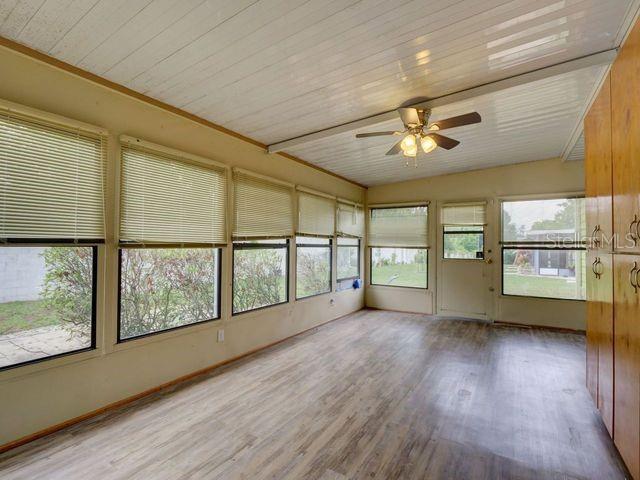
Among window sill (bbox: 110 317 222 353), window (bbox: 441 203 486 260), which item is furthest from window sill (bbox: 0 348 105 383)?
window (bbox: 441 203 486 260)

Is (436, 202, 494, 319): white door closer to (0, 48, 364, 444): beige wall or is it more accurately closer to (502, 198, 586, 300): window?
(502, 198, 586, 300): window

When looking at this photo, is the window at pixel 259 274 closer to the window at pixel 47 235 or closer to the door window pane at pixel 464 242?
the window at pixel 47 235

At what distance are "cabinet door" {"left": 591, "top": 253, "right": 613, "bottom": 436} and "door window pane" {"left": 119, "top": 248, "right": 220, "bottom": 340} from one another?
3.45m

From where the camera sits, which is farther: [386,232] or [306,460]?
[386,232]

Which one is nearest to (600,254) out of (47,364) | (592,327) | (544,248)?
(592,327)

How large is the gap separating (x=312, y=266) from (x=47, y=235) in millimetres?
3515

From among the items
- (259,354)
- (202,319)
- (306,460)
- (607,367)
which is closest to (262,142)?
(202,319)

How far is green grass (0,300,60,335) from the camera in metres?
2.13

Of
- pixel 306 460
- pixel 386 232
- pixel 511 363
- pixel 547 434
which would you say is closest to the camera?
pixel 306 460

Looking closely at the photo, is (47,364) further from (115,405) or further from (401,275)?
(401,275)

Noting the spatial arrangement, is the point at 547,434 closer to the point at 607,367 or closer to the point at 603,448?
the point at 603,448

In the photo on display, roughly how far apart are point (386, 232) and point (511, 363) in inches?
134

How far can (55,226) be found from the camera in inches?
89.4

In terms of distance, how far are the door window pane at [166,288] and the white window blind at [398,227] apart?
3.94 meters
